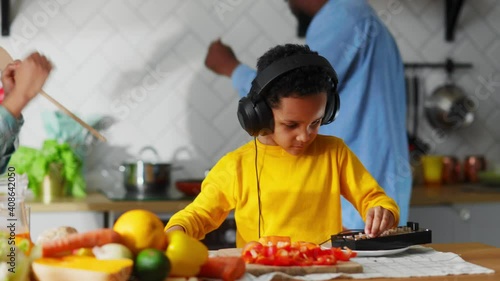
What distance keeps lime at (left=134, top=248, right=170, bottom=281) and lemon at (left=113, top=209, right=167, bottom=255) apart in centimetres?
4

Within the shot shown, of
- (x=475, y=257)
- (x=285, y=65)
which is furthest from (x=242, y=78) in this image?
(x=475, y=257)

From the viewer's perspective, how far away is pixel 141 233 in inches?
48.6

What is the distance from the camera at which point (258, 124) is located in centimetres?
179

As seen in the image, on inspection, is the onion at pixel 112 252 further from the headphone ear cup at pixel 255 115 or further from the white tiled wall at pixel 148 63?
the white tiled wall at pixel 148 63

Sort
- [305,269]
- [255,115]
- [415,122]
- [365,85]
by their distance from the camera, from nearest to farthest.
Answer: [305,269] → [255,115] → [365,85] → [415,122]

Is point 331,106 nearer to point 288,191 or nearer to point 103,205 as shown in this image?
point 288,191

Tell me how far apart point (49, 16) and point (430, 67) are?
1.90m

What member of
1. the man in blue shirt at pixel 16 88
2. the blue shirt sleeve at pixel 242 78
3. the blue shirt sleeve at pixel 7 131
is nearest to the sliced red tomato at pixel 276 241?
the man in blue shirt at pixel 16 88

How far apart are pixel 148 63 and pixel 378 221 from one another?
2081 mm

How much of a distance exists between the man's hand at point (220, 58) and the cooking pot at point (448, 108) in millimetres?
1063

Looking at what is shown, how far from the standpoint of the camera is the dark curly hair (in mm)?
1737

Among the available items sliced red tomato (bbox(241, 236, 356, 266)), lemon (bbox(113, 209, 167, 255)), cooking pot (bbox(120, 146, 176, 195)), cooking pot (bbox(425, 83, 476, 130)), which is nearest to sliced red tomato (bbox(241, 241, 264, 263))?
sliced red tomato (bbox(241, 236, 356, 266))

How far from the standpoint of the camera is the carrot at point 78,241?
3.92 feet

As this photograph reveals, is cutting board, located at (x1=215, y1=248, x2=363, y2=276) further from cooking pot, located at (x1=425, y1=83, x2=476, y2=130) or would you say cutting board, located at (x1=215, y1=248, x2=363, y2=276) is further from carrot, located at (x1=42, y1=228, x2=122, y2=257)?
cooking pot, located at (x1=425, y1=83, x2=476, y2=130)
